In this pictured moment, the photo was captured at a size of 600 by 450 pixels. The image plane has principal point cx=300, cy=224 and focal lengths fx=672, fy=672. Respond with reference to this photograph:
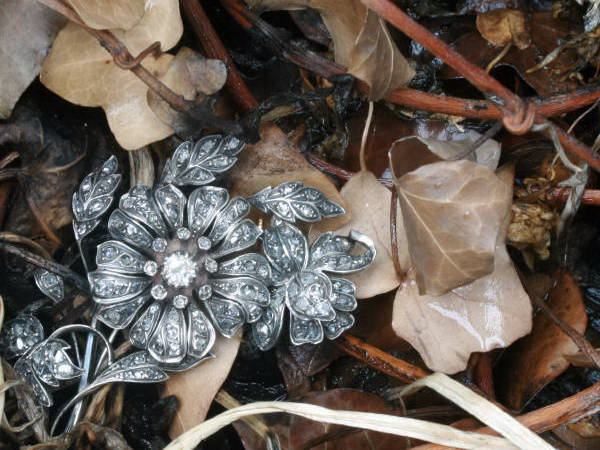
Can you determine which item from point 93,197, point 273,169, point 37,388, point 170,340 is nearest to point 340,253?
point 273,169

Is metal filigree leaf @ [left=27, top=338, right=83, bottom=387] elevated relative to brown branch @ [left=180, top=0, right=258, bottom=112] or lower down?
lower down

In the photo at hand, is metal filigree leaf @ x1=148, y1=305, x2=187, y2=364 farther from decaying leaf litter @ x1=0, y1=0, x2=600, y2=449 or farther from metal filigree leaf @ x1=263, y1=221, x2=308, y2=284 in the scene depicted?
metal filigree leaf @ x1=263, y1=221, x2=308, y2=284

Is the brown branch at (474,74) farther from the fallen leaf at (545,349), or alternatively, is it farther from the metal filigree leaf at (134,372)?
the metal filigree leaf at (134,372)

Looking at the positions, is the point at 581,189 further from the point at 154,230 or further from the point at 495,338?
the point at 154,230

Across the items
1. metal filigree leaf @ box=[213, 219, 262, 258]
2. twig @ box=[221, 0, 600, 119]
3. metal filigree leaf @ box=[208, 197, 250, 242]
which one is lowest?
metal filigree leaf @ box=[213, 219, 262, 258]

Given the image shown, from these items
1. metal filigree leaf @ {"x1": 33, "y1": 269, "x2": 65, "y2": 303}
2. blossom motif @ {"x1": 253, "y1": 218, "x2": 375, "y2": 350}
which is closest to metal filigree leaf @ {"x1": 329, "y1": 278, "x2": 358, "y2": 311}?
blossom motif @ {"x1": 253, "y1": 218, "x2": 375, "y2": 350}

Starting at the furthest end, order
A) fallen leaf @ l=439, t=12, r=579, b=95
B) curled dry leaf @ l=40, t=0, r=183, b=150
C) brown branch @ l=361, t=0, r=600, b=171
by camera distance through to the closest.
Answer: fallen leaf @ l=439, t=12, r=579, b=95
curled dry leaf @ l=40, t=0, r=183, b=150
brown branch @ l=361, t=0, r=600, b=171

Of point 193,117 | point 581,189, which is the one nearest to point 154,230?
point 193,117

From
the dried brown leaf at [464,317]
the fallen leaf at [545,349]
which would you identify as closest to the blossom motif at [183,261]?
the dried brown leaf at [464,317]
